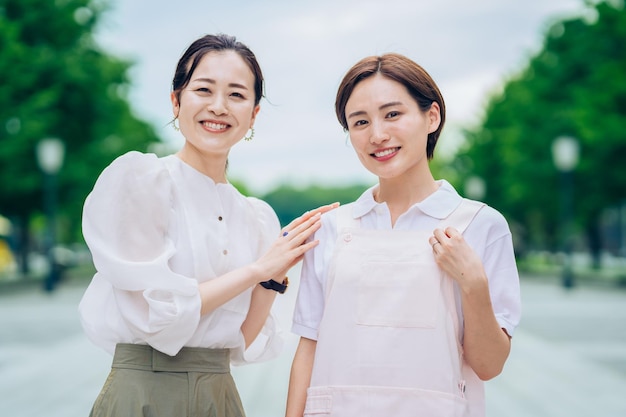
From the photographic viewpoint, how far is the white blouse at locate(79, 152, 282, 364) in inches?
89.2

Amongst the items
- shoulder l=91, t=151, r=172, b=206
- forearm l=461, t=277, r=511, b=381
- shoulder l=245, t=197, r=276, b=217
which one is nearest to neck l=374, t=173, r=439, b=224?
forearm l=461, t=277, r=511, b=381

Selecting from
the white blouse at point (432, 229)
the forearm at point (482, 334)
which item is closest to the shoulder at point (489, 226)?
the white blouse at point (432, 229)

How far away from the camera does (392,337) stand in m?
2.14

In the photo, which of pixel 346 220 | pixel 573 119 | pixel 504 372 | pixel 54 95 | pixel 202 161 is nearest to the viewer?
pixel 346 220

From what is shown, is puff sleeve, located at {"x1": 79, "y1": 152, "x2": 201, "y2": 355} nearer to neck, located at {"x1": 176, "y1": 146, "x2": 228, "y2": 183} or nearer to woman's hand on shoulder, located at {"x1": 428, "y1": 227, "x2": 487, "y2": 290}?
neck, located at {"x1": 176, "y1": 146, "x2": 228, "y2": 183}

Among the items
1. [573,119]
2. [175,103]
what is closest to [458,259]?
[175,103]

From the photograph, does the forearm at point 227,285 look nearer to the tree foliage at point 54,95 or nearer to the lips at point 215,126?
the lips at point 215,126

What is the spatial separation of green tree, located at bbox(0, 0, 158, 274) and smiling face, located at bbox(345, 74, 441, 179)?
742 inches

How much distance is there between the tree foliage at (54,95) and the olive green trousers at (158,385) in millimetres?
18504

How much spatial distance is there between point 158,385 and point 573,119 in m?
19.8

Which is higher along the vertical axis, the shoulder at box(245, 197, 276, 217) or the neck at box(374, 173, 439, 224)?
the shoulder at box(245, 197, 276, 217)

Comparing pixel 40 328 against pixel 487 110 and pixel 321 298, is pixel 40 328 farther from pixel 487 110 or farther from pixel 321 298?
pixel 487 110

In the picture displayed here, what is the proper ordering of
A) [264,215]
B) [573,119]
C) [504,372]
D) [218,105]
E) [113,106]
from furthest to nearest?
1. [113,106]
2. [573,119]
3. [504,372]
4. [264,215]
5. [218,105]

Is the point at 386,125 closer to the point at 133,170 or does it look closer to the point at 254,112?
the point at 254,112
